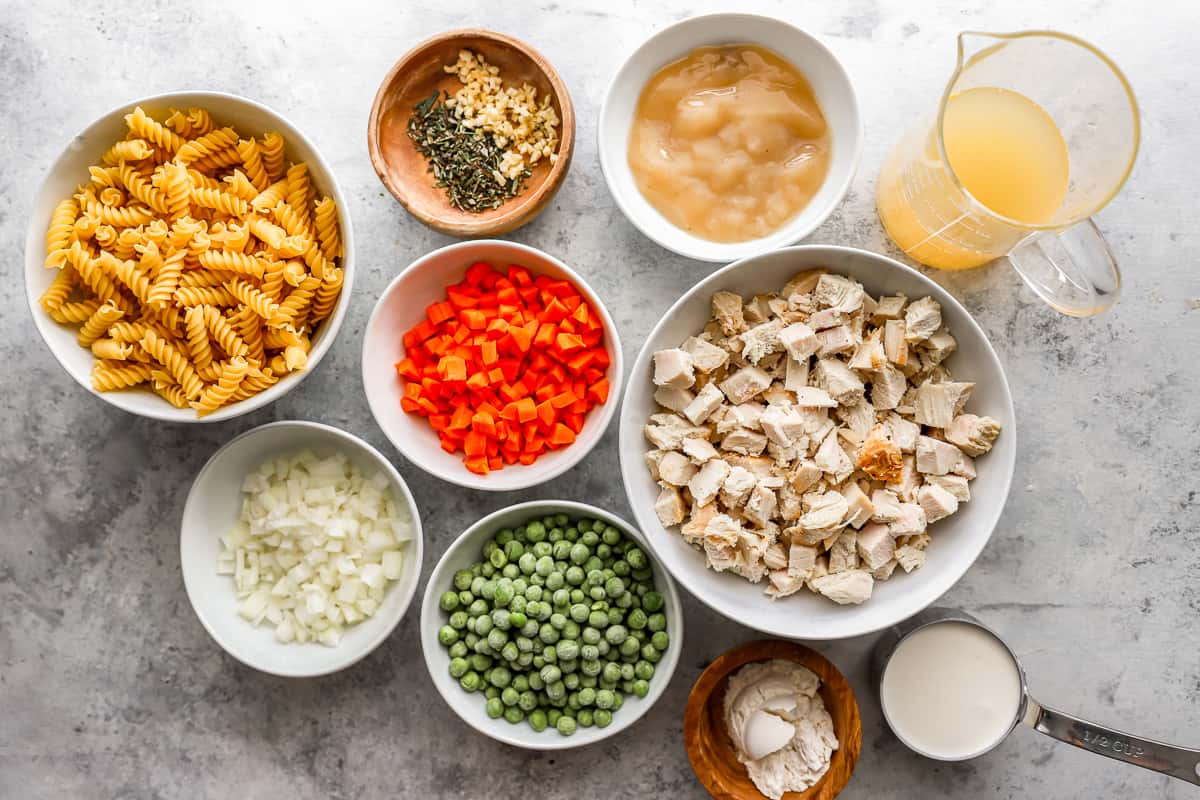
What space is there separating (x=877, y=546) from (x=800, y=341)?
0.57 meters

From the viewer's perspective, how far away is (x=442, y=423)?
2.49m

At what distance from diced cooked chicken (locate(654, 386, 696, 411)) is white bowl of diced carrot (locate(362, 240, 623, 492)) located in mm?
121

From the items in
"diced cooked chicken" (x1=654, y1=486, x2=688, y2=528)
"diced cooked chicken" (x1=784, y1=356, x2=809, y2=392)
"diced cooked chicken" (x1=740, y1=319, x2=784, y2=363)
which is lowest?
"diced cooked chicken" (x1=654, y1=486, x2=688, y2=528)

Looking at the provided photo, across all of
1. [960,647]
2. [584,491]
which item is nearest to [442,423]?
[584,491]

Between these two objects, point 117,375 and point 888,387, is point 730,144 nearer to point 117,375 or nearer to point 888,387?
point 888,387

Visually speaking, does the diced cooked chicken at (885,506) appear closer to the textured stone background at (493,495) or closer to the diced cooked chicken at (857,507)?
the diced cooked chicken at (857,507)

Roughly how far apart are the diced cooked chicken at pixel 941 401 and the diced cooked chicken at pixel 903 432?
0.13 ft

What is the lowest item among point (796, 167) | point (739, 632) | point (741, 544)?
point (739, 632)

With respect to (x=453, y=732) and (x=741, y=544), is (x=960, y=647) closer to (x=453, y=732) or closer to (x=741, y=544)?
(x=741, y=544)

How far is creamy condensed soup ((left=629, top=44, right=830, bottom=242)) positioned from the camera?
2463 millimetres

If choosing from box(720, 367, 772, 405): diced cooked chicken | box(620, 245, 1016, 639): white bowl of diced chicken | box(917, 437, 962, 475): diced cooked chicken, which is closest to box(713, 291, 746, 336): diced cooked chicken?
box(620, 245, 1016, 639): white bowl of diced chicken

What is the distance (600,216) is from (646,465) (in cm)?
82

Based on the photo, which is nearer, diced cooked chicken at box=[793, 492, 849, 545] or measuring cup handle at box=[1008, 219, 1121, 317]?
diced cooked chicken at box=[793, 492, 849, 545]

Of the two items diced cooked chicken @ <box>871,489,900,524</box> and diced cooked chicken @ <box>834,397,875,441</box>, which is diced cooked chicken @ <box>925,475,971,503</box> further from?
diced cooked chicken @ <box>834,397,875,441</box>
